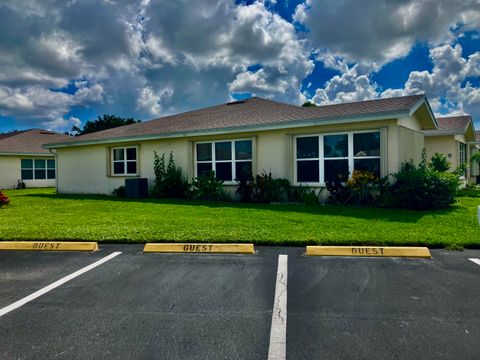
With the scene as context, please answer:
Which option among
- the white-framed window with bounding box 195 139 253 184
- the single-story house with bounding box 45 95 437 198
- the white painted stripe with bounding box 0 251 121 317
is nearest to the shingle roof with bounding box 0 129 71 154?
the single-story house with bounding box 45 95 437 198

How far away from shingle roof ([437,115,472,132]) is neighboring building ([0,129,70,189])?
87.2 ft

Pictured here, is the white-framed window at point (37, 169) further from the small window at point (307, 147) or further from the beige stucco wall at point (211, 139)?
the small window at point (307, 147)

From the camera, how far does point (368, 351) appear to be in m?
2.83

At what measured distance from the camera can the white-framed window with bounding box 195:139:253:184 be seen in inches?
541

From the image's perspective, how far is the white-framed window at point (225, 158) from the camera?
541 inches

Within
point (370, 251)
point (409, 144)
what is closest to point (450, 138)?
point (409, 144)

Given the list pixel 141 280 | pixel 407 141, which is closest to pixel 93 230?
pixel 141 280

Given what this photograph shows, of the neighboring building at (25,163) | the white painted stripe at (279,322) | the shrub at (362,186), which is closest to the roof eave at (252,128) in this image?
the shrub at (362,186)

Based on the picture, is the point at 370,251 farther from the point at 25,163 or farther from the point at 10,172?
the point at 25,163

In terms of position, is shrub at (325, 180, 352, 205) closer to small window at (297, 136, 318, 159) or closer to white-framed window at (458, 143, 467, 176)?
small window at (297, 136, 318, 159)

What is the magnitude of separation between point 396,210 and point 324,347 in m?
8.17

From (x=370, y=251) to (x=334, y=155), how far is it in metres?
6.76

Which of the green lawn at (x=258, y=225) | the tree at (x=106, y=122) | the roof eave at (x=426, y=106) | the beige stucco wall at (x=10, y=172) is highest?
the tree at (x=106, y=122)

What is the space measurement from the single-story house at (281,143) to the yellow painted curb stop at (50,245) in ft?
26.2
